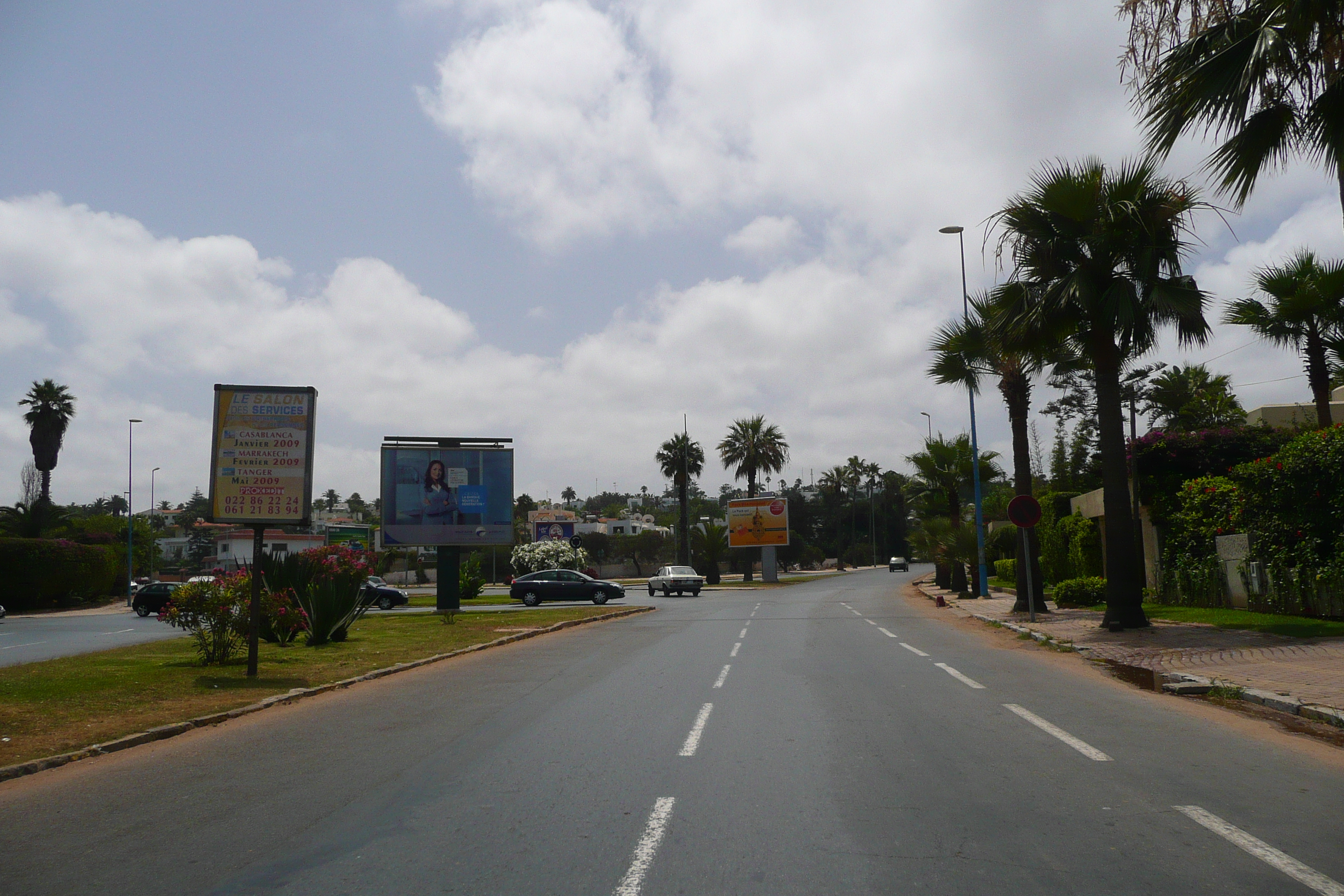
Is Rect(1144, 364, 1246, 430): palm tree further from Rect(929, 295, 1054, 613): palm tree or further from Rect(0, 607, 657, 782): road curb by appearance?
Rect(0, 607, 657, 782): road curb

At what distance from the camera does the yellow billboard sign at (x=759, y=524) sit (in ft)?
224

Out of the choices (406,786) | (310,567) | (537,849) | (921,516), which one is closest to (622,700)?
(406,786)

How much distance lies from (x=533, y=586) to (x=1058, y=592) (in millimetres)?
22690

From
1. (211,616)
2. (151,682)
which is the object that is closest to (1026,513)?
Answer: (211,616)

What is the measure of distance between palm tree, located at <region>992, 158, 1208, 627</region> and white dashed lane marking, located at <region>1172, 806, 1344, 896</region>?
41.8 feet

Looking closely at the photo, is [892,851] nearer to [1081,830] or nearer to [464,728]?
[1081,830]

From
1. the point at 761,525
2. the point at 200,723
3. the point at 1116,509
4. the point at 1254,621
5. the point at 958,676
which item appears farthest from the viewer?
the point at 761,525

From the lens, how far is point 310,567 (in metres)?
21.0

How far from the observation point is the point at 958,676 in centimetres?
1267

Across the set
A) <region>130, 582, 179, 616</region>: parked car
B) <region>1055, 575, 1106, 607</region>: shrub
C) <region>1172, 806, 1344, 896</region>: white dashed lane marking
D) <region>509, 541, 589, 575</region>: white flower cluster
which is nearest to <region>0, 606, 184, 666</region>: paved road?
<region>130, 582, 179, 616</region>: parked car

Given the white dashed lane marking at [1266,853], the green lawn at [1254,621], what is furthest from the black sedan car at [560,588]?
the white dashed lane marking at [1266,853]

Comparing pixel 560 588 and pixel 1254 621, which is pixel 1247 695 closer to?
pixel 1254 621

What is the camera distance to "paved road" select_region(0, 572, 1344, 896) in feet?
15.8

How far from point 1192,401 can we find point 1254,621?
31.8 m
